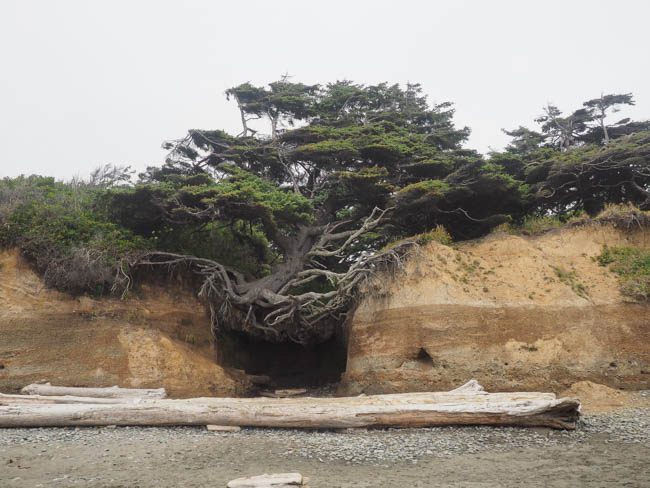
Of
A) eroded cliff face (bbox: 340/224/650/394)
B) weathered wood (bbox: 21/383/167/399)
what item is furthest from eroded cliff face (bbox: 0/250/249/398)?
eroded cliff face (bbox: 340/224/650/394)

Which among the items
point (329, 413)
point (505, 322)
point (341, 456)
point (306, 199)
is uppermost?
point (306, 199)

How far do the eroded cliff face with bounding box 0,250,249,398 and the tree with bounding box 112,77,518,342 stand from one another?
253 centimetres

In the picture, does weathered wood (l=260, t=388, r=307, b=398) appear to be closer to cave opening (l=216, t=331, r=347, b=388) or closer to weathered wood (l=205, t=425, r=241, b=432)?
cave opening (l=216, t=331, r=347, b=388)

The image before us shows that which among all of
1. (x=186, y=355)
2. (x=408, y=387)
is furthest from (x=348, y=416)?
(x=186, y=355)

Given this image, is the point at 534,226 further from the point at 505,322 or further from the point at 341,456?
the point at 341,456

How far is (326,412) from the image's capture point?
10.6 metres

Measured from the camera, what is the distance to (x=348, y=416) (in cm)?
1045

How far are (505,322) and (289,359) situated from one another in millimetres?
12053

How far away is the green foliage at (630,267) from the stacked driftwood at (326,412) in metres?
6.50

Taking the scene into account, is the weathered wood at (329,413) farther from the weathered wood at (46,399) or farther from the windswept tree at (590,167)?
the windswept tree at (590,167)

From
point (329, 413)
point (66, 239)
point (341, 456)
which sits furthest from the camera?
point (66, 239)

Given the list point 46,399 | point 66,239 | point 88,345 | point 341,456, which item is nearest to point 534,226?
point 341,456

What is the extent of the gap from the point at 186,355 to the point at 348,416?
8.36 metres

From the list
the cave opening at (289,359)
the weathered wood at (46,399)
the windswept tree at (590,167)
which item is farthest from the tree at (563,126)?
the weathered wood at (46,399)
